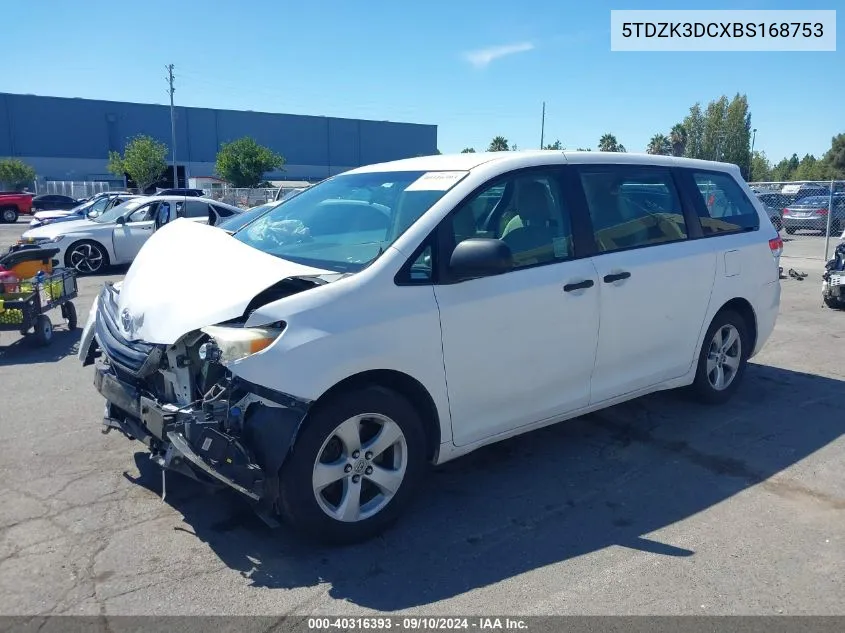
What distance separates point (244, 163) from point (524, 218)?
49912mm

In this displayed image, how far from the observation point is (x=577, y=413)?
4.52 meters

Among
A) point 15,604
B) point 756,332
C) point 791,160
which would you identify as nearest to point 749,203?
point 756,332

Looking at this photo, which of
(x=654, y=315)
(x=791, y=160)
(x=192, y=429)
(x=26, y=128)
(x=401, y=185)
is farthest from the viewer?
(x=791, y=160)

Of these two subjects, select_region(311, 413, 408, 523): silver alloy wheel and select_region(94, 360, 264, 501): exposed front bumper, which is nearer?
select_region(94, 360, 264, 501): exposed front bumper

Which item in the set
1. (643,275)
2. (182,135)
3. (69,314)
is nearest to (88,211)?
(69,314)

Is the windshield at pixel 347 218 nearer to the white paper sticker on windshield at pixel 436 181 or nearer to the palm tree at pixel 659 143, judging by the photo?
the white paper sticker on windshield at pixel 436 181

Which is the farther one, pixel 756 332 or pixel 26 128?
pixel 26 128

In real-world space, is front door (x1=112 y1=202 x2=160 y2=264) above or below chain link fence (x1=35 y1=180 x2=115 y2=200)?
below

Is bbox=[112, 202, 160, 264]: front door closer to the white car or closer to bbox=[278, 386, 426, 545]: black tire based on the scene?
the white car

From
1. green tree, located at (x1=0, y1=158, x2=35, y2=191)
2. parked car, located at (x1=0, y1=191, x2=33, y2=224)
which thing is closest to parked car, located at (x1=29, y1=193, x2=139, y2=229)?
parked car, located at (x1=0, y1=191, x2=33, y2=224)

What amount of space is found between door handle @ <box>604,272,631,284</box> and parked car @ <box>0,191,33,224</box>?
1556 inches

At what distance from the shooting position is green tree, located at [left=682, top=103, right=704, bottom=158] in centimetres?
6241

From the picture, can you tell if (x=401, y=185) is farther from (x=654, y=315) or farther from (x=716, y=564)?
(x=716, y=564)

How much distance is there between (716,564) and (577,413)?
1.32 metres
